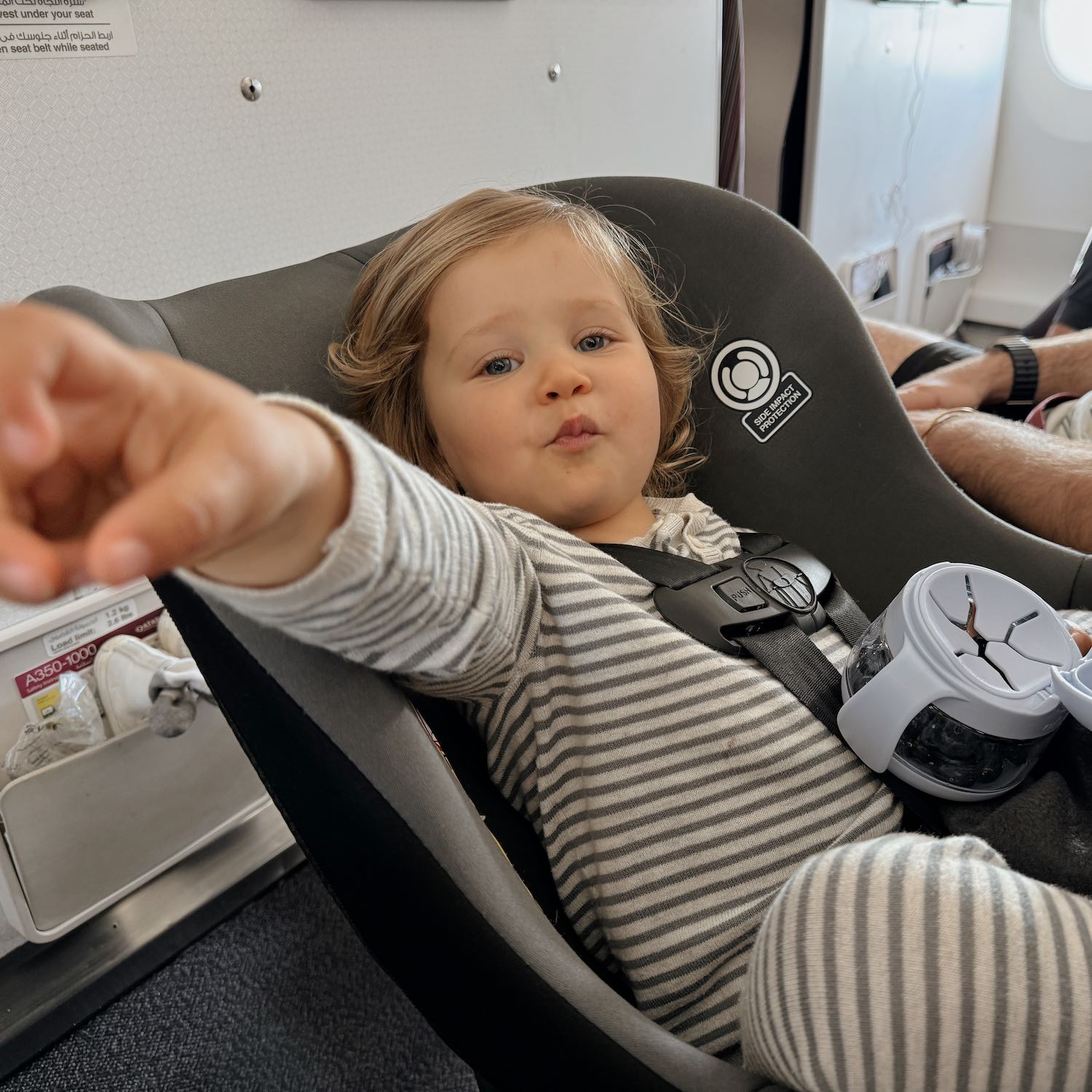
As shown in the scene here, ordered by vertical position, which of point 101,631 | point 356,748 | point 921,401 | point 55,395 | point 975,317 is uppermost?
point 55,395

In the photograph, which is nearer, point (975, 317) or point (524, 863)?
point (524, 863)

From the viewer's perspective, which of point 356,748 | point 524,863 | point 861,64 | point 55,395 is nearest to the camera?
point 55,395

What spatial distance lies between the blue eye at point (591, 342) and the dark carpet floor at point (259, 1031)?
821mm

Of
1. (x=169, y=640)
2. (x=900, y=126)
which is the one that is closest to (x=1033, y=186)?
(x=900, y=126)

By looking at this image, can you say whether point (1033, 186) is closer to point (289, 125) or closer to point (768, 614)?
point (289, 125)

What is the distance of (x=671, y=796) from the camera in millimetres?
667

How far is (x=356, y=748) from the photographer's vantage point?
51cm

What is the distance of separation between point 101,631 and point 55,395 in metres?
Result: 0.89

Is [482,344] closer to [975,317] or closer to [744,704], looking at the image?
[744,704]

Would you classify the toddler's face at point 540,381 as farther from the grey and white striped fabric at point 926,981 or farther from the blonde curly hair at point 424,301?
the grey and white striped fabric at point 926,981

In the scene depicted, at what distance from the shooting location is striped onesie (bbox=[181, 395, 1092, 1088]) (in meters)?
0.50

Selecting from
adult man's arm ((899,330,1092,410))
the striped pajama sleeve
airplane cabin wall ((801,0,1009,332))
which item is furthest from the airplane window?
the striped pajama sleeve

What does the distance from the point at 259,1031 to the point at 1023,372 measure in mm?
1378

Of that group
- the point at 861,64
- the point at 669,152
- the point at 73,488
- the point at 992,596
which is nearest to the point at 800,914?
the point at 992,596
